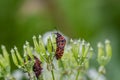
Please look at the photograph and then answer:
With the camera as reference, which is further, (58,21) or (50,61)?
(58,21)

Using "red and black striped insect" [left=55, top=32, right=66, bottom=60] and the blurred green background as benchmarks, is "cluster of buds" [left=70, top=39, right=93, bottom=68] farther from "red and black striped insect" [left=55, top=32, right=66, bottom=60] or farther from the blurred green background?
the blurred green background

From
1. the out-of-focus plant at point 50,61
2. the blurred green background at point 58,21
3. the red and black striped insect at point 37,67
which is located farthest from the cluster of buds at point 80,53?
the blurred green background at point 58,21

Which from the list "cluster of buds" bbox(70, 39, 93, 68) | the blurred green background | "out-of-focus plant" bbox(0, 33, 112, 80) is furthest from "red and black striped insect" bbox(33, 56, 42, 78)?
the blurred green background

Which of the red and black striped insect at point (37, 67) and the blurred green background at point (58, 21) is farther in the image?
the blurred green background at point (58, 21)

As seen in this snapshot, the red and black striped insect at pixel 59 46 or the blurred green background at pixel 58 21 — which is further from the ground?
the blurred green background at pixel 58 21

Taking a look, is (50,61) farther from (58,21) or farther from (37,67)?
(58,21)

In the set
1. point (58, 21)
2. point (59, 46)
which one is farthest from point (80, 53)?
point (58, 21)

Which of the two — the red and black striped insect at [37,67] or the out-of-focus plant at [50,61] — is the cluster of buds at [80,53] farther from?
the red and black striped insect at [37,67]
